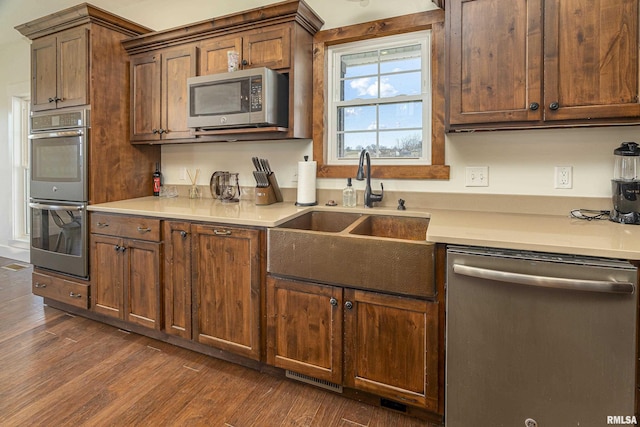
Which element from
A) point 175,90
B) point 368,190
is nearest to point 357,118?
point 368,190

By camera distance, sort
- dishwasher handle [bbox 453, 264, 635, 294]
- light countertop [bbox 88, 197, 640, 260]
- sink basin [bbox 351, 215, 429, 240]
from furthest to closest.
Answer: sink basin [bbox 351, 215, 429, 240], light countertop [bbox 88, 197, 640, 260], dishwasher handle [bbox 453, 264, 635, 294]

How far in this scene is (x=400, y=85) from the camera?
2.38m

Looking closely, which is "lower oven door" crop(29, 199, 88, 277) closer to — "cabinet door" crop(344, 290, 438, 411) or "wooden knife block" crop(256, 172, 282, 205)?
"wooden knife block" crop(256, 172, 282, 205)

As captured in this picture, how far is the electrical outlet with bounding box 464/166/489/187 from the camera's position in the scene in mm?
2127

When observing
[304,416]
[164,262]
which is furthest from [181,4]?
[304,416]

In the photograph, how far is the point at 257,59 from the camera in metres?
2.36

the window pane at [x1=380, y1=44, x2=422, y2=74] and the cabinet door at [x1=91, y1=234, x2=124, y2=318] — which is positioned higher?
the window pane at [x1=380, y1=44, x2=422, y2=74]

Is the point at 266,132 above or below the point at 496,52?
below

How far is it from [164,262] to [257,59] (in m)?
1.47

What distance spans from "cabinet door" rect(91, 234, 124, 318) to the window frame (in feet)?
5.06

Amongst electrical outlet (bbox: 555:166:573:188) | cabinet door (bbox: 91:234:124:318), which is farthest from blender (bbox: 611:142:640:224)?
cabinet door (bbox: 91:234:124:318)

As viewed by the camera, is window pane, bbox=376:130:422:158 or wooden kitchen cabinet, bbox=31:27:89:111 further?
wooden kitchen cabinet, bbox=31:27:89:111

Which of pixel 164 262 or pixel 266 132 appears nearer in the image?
Result: pixel 164 262

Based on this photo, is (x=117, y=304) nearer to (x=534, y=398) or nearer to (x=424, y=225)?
(x=424, y=225)
